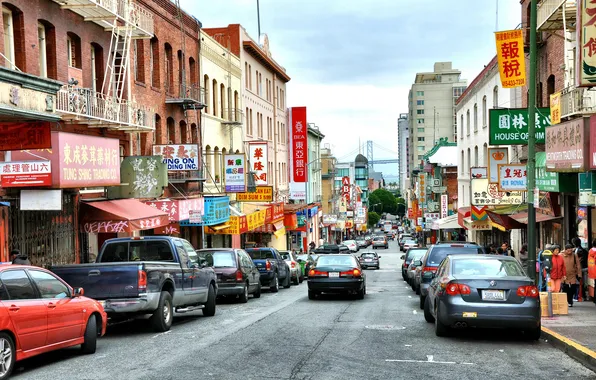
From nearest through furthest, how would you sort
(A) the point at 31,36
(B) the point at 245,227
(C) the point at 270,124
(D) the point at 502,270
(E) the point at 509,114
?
1. (D) the point at 502,270
2. (A) the point at 31,36
3. (E) the point at 509,114
4. (B) the point at 245,227
5. (C) the point at 270,124

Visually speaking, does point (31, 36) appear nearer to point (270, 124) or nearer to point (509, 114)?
point (509, 114)

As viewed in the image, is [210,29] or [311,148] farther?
[311,148]

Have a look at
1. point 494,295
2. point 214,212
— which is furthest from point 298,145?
point 494,295

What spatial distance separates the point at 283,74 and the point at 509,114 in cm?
4037

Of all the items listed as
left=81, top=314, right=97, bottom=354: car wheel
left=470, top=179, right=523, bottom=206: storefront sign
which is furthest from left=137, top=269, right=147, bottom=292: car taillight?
left=470, top=179, right=523, bottom=206: storefront sign

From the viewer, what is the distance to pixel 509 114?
23391 mm

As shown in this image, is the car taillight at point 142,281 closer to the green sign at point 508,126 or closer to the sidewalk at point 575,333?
the sidewalk at point 575,333

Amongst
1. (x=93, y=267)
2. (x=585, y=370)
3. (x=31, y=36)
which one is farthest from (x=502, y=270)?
(x=31, y=36)

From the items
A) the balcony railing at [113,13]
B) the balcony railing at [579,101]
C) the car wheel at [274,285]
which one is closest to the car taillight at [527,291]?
the balcony railing at [579,101]

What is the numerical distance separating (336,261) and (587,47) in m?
10.5

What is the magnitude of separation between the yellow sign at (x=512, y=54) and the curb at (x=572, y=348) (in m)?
13.4

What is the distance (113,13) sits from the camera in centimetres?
2495

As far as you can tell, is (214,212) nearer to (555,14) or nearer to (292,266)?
(292,266)

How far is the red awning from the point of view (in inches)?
896
